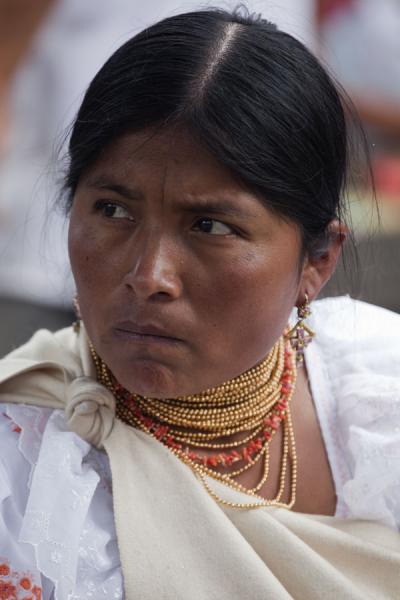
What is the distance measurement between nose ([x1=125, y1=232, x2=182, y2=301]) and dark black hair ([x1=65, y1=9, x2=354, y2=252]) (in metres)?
0.16

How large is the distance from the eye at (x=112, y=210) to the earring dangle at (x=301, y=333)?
411 mm

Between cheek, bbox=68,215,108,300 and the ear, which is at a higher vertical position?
the ear

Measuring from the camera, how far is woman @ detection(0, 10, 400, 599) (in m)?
1.59

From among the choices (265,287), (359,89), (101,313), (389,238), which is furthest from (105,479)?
(359,89)

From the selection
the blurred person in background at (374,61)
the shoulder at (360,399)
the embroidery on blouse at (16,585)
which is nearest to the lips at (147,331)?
the embroidery on blouse at (16,585)

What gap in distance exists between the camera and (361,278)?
223 centimetres

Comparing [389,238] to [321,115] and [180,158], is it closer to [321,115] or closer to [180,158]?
[321,115]

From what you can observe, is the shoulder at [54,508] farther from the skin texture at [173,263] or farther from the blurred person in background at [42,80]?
the blurred person in background at [42,80]

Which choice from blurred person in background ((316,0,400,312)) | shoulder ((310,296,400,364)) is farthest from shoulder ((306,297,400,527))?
blurred person in background ((316,0,400,312))

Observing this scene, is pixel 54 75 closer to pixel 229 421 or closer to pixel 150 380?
pixel 229 421

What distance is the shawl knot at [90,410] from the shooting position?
5.61 ft

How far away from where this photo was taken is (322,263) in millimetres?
1893

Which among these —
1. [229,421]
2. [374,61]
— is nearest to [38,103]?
[229,421]

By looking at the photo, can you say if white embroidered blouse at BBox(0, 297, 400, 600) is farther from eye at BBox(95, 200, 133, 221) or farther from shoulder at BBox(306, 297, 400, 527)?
eye at BBox(95, 200, 133, 221)
